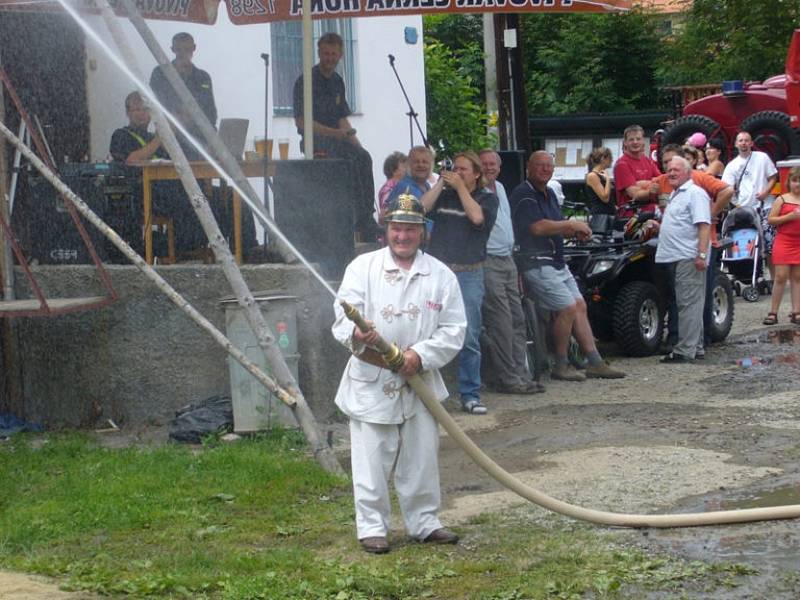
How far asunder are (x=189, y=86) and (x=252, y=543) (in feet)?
19.8

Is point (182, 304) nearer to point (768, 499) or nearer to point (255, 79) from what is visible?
point (768, 499)

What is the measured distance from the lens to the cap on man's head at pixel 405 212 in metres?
7.09

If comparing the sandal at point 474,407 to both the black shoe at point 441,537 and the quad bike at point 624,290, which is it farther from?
the black shoe at point 441,537

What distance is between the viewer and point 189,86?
12242 millimetres

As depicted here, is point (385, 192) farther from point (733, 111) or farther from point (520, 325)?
point (733, 111)

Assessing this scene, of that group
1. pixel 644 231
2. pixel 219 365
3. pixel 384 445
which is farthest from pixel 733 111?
pixel 384 445

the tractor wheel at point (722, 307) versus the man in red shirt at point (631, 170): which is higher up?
the man in red shirt at point (631, 170)

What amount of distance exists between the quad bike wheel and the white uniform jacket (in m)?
11.5

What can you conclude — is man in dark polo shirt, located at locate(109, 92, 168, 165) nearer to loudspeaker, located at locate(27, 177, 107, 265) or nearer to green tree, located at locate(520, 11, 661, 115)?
loudspeaker, located at locate(27, 177, 107, 265)

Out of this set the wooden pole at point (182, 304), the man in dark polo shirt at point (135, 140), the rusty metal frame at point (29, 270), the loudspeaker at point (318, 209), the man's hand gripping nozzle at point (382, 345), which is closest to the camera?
the man's hand gripping nozzle at point (382, 345)

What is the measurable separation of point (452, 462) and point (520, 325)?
2.80 metres

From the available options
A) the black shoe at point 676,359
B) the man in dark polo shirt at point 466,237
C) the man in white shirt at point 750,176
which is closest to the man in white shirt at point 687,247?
the black shoe at point 676,359

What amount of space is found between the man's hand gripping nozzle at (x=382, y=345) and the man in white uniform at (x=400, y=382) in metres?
0.15

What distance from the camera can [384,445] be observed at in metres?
7.05
